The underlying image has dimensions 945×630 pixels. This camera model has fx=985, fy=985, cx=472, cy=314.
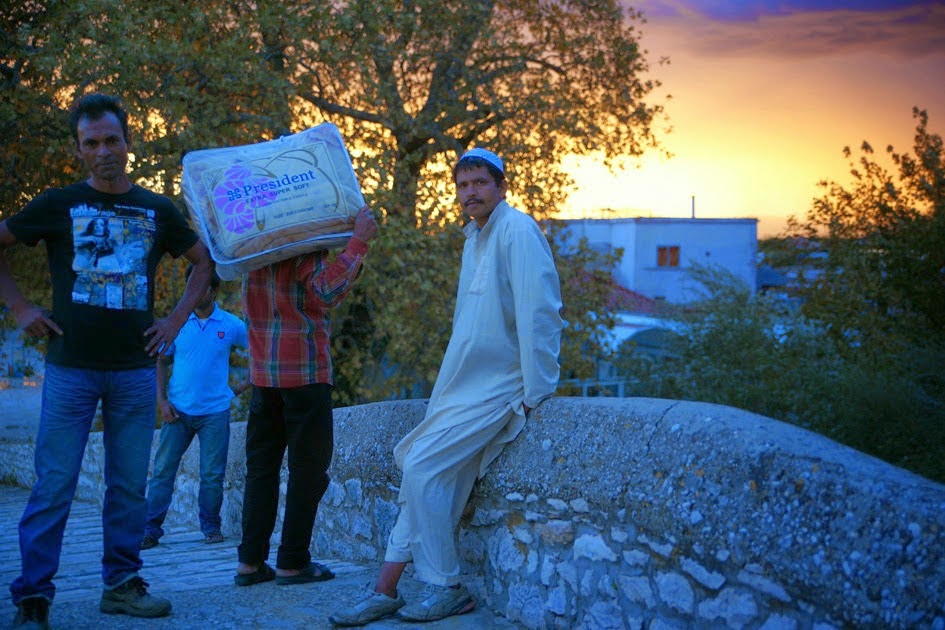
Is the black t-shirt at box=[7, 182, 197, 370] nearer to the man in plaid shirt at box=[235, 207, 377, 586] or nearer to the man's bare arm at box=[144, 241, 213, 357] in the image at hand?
the man's bare arm at box=[144, 241, 213, 357]

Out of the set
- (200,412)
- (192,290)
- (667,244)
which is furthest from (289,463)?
(667,244)

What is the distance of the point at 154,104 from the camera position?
11406 millimetres

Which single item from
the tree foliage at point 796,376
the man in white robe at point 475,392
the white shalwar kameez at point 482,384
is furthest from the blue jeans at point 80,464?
the tree foliage at point 796,376

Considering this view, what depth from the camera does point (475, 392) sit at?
3699 millimetres

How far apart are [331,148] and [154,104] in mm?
8308

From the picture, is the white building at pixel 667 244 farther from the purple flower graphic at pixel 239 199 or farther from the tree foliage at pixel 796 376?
the purple flower graphic at pixel 239 199

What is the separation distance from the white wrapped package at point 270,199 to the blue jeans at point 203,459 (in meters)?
2.39

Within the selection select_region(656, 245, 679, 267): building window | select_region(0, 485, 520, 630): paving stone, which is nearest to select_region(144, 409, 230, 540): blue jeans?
select_region(0, 485, 520, 630): paving stone

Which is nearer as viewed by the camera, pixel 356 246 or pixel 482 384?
pixel 482 384

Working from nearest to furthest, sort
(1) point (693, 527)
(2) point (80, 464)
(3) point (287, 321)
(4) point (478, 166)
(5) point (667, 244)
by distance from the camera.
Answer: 1. (1) point (693, 527)
2. (2) point (80, 464)
3. (4) point (478, 166)
4. (3) point (287, 321)
5. (5) point (667, 244)

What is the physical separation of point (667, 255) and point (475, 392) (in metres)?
36.5

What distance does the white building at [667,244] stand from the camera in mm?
38406

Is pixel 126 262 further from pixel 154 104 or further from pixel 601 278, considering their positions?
pixel 601 278

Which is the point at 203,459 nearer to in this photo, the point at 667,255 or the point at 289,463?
the point at 289,463
